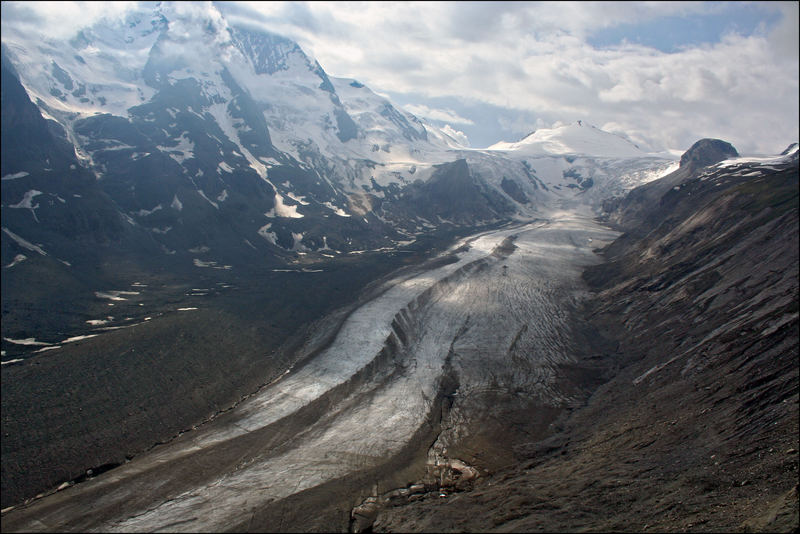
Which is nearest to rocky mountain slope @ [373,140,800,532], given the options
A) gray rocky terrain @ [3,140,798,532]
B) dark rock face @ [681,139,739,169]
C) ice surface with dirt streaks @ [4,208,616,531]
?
gray rocky terrain @ [3,140,798,532]

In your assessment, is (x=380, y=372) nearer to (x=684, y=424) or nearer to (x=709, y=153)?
(x=684, y=424)

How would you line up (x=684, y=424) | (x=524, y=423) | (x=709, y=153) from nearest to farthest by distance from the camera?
(x=684, y=424)
(x=524, y=423)
(x=709, y=153)

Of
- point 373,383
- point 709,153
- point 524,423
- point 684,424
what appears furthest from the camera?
point 709,153

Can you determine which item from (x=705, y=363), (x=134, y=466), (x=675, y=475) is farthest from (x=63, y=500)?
(x=705, y=363)

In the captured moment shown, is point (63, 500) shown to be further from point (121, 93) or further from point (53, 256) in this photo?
point (121, 93)

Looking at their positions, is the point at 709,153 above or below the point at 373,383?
above

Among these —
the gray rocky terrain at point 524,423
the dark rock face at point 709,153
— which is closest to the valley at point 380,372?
the gray rocky terrain at point 524,423

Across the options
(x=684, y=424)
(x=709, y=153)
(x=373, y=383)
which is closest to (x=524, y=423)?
(x=684, y=424)

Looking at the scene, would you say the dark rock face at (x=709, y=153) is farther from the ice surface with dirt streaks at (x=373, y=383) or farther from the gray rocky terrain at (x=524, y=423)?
the gray rocky terrain at (x=524, y=423)
